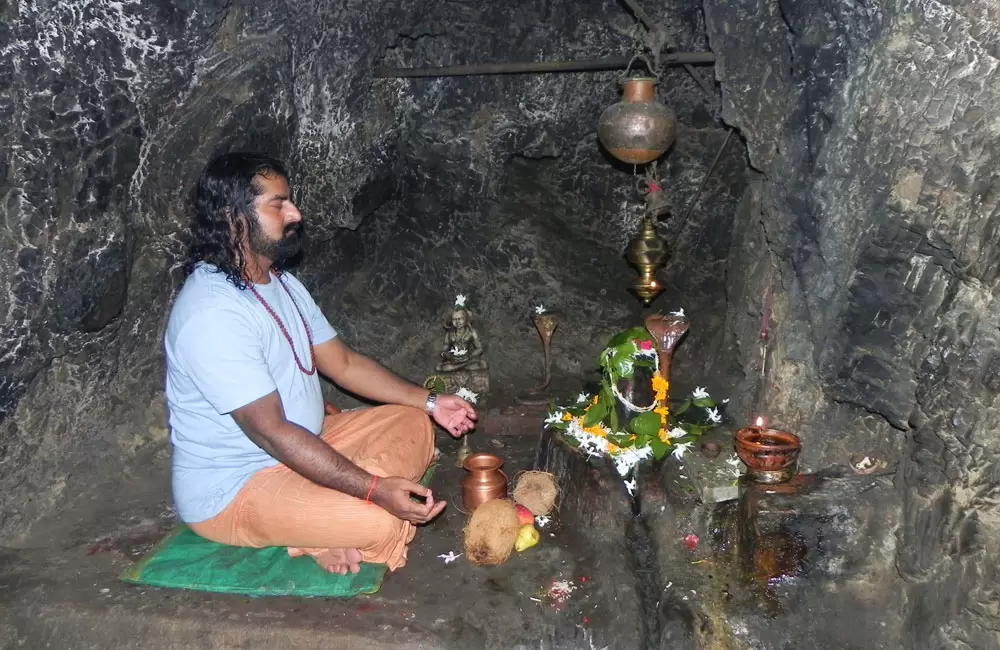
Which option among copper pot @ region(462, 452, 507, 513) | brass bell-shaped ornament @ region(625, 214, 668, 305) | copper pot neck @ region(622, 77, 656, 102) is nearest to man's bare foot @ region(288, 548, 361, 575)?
copper pot @ region(462, 452, 507, 513)

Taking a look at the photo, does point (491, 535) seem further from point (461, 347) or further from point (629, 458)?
point (461, 347)

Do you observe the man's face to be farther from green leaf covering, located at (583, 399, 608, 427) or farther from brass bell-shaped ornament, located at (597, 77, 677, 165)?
green leaf covering, located at (583, 399, 608, 427)

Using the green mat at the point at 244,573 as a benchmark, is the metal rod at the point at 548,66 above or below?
above

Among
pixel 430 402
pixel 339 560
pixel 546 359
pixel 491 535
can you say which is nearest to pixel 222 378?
pixel 339 560

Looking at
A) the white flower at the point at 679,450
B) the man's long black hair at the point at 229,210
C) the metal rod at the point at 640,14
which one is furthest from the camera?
the white flower at the point at 679,450

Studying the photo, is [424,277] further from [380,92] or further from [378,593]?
[378,593]

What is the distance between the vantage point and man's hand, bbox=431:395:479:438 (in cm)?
362

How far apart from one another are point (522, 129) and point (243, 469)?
3066 millimetres

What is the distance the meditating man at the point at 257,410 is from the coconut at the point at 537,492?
24.6 inches

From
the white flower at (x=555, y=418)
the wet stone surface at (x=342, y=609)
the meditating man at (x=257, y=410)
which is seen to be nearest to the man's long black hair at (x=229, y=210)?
the meditating man at (x=257, y=410)

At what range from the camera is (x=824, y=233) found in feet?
11.4

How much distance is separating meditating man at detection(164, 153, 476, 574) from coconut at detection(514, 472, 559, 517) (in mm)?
624

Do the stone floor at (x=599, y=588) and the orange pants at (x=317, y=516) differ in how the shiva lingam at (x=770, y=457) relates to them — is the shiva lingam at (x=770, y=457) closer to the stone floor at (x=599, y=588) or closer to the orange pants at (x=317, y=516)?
the stone floor at (x=599, y=588)

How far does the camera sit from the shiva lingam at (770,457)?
336 cm
